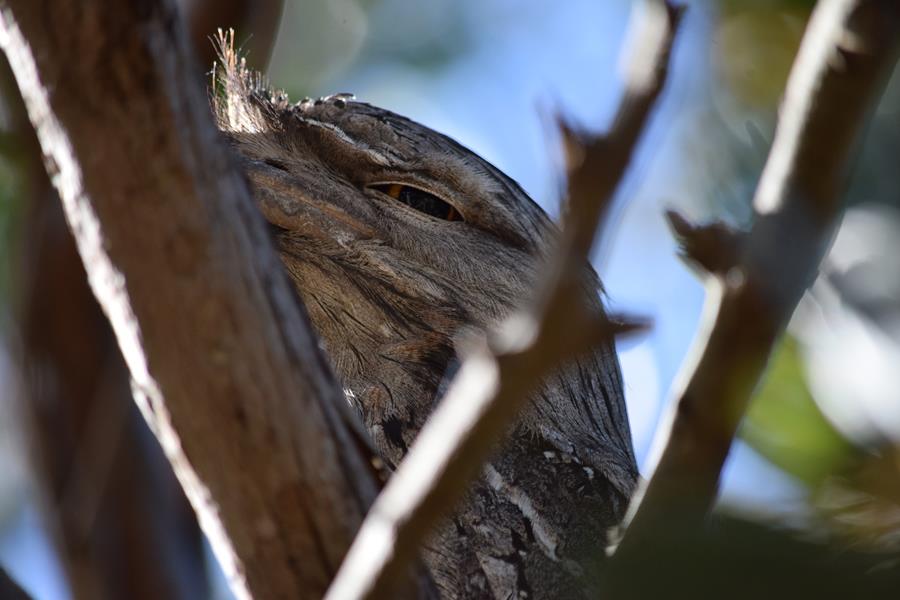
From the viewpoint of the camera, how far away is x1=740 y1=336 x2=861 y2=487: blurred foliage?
68.7 inches

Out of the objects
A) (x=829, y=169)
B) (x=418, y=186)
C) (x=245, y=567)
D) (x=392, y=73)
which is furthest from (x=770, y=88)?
(x=392, y=73)

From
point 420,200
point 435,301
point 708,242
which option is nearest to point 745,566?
point 708,242

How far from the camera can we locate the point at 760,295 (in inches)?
47.0

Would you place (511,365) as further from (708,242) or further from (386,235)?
(386,235)

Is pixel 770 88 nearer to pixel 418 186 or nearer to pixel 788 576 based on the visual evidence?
pixel 418 186

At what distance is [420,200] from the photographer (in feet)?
11.5

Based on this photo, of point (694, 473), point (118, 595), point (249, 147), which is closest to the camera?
point (694, 473)

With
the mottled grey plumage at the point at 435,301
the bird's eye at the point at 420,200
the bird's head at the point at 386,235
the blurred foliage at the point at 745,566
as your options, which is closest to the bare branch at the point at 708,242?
the blurred foliage at the point at 745,566

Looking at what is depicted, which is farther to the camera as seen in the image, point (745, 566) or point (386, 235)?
point (386, 235)

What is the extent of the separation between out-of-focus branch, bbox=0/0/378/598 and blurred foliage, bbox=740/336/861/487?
29.3 inches

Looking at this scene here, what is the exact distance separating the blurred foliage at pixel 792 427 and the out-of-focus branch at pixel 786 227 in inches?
19.0

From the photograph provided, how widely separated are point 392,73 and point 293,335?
446cm

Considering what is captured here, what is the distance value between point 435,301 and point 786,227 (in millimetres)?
2092

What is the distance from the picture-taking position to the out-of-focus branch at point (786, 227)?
120 cm
